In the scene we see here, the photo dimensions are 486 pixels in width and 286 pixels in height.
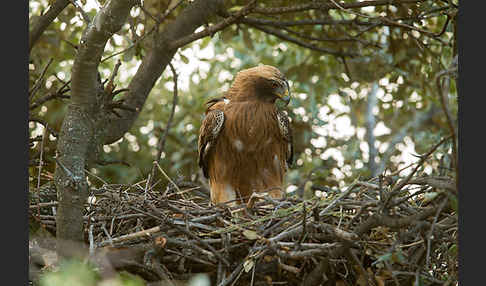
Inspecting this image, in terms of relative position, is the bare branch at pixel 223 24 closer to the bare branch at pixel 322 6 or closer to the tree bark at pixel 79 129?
the bare branch at pixel 322 6

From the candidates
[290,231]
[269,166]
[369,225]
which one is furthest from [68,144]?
[269,166]

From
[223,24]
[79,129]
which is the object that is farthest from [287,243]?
[223,24]

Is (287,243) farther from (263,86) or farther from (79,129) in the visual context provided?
(263,86)

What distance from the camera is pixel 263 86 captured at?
5902 mm

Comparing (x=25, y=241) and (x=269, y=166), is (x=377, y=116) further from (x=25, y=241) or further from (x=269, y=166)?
(x=25, y=241)

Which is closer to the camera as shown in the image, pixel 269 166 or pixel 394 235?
pixel 394 235

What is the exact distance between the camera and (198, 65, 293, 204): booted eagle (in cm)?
573

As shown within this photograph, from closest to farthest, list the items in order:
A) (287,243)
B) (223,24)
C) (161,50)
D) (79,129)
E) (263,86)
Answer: (287,243), (79,129), (223,24), (161,50), (263,86)

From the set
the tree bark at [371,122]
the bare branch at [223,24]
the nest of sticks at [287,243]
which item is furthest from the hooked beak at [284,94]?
the tree bark at [371,122]

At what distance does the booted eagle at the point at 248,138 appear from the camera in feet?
18.8

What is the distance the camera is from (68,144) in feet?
11.7

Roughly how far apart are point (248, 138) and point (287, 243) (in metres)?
2.31

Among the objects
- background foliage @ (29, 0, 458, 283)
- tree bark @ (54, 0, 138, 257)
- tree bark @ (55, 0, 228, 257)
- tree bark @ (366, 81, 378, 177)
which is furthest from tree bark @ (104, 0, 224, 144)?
tree bark @ (366, 81, 378, 177)

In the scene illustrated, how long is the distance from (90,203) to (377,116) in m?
5.50
